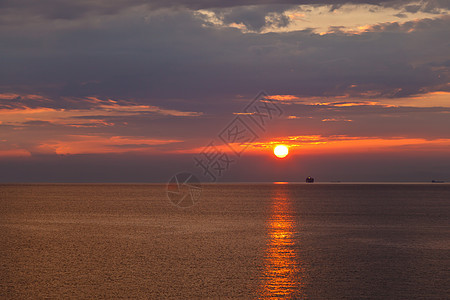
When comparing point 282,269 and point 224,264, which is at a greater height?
point 282,269

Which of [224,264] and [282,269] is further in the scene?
[224,264]

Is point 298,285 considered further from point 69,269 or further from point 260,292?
point 69,269

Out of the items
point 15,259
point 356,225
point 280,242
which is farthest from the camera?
point 356,225

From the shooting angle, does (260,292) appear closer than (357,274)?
Yes

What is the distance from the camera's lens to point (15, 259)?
101 ft

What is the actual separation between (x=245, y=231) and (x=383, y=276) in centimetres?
2386

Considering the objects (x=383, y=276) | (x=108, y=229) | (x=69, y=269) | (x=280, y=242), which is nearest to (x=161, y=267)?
(x=69, y=269)

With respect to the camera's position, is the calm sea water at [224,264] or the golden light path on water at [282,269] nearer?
the golden light path on water at [282,269]

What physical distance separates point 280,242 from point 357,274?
1401cm

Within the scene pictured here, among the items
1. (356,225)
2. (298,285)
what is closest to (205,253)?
(298,285)

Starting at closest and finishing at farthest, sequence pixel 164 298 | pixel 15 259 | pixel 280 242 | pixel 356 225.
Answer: pixel 164 298 < pixel 15 259 < pixel 280 242 < pixel 356 225

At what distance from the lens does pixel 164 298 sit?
20984mm

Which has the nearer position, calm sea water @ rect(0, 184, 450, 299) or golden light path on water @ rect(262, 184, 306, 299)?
golden light path on water @ rect(262, 184, 306, 299)

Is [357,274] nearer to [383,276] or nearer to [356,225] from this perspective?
[383,276]
